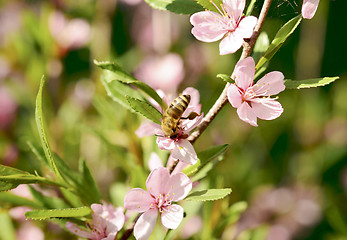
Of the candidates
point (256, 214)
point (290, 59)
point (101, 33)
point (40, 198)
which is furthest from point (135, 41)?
point (40, 198)

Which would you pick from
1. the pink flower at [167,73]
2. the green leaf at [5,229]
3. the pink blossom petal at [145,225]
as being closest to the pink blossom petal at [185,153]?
the pink blossom petal at [145,225]

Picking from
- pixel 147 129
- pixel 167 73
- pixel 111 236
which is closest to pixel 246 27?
pixel 147 129

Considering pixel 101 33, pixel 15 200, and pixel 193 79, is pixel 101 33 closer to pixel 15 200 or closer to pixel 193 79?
pixel 193 79

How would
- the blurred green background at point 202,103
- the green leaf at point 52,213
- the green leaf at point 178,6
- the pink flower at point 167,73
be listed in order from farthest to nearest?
the pink flower at point 167,73, the blurred green background at point 202,103, the green leaf at point 178,6, the green leaf at point 52,213

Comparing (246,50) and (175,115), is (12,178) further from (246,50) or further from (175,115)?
(246,50)

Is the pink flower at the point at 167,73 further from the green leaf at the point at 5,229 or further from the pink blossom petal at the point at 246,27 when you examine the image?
the pink blossom petal at the point at 246,27

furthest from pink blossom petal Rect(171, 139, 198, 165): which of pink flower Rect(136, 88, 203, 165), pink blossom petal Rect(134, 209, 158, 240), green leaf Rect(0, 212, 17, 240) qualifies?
green leaf Rect(0, 212, 17, 240)

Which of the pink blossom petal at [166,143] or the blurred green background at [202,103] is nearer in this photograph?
the pink blossom petal at [166,143]
